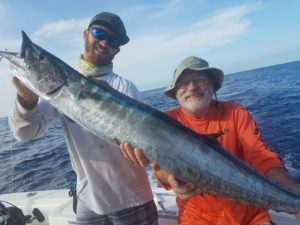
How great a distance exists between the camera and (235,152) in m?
3.34

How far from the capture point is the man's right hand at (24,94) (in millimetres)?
2629

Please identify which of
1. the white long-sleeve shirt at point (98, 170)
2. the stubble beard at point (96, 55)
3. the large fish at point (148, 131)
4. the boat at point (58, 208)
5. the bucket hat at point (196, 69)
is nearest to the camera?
the large fish at point (148, 131)

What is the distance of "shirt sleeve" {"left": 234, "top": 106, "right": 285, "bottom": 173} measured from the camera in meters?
3.04

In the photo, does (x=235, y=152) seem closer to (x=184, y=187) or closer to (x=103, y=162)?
(x=184, y=187)

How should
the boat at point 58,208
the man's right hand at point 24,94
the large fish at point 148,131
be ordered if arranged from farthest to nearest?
the boat at point 58,208
the man's right hand at point 24,94
the large fish at point 148,131

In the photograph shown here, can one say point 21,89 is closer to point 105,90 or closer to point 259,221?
point 105,90

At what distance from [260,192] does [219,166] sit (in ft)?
1.25

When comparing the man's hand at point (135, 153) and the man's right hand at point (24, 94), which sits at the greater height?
the man's right hand at point (24, 94)

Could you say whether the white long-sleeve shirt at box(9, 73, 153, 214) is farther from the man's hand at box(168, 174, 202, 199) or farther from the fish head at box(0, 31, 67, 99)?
the man's hand at box(168, 174, 202, 199)

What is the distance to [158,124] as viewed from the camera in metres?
2.60

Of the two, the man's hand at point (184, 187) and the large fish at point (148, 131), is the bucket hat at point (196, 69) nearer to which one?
the large fish at point (148, 131)

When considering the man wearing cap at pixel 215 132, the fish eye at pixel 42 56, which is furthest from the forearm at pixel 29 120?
the man wearing cap at pixel 215 132

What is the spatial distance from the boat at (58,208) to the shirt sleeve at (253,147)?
0.96 meters

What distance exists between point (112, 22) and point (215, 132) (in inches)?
58.8
